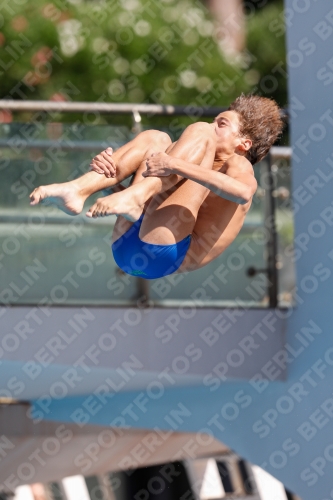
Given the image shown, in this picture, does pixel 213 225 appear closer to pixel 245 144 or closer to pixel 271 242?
pixel 245 144

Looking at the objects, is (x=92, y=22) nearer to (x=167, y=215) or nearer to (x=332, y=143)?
(x=332, y=143)

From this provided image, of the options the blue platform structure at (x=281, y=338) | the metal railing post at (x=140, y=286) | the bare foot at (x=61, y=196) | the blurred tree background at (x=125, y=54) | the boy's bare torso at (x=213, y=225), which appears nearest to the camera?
the bare foot at (x=61, y=196)

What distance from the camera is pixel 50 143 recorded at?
16.6ft

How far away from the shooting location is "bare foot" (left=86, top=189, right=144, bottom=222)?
3234 mm

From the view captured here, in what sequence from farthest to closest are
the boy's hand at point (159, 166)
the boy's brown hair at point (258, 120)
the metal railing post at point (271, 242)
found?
the metal railing post at point (271, 242) < the boy's brown hair at point (258, 120) < the boy's hand at point (159, 166)

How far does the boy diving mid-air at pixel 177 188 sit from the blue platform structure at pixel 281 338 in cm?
135

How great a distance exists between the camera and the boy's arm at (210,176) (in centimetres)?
322

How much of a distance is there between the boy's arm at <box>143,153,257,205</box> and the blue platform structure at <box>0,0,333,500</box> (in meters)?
1.59

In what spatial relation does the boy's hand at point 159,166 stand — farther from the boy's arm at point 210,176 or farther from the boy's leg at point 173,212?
the boy's leg at point 173,212

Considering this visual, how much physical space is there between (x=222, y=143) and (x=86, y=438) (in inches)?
179

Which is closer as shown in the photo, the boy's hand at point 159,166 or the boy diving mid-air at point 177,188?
the boy's hand at point 159,166

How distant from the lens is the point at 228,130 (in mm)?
3582

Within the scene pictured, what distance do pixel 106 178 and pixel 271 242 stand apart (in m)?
1.96

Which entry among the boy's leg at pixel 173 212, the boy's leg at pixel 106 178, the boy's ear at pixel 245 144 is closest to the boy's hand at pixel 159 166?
the boy's leg at pixel 173 212
